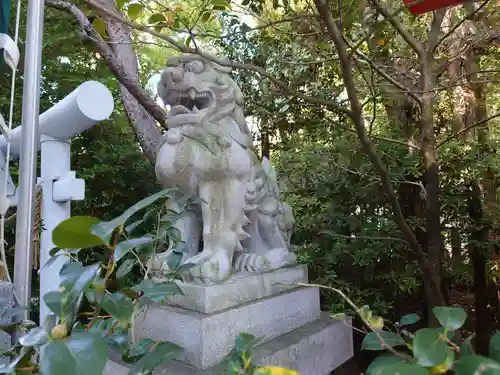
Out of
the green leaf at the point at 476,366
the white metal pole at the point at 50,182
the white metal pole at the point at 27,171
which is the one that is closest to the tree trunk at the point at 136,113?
the white metal pole at the point at 50,182

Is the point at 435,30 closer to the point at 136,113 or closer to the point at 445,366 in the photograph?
the point at 445,366

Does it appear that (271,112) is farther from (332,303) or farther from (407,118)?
(332,303)

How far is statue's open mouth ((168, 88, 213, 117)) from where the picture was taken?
1407mm

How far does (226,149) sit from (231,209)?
203mm

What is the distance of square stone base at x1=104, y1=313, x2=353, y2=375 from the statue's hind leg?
0.28 m

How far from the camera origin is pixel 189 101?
56.6 inches

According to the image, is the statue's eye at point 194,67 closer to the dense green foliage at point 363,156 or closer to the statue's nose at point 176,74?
the statue's nose at point 176,74

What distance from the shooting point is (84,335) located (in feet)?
1.46

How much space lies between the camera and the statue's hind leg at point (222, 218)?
1.36 meters

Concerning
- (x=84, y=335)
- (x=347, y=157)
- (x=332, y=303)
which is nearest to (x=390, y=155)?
(x=347, y=157)

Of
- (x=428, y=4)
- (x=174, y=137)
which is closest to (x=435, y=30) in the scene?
(x=428, y=4)

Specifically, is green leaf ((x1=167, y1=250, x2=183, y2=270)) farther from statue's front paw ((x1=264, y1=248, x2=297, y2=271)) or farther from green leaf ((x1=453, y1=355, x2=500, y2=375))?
statue's front paw ((x1=264, y1=248, x2=297, y2=271))

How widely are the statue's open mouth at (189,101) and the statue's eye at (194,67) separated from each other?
0.23 ft

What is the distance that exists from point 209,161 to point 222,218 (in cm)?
20
